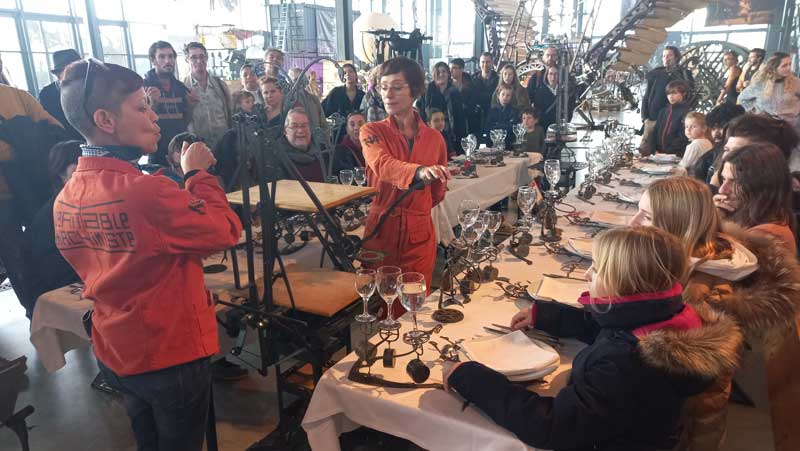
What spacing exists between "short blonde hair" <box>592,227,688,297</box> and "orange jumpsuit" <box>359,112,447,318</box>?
50.3 inches

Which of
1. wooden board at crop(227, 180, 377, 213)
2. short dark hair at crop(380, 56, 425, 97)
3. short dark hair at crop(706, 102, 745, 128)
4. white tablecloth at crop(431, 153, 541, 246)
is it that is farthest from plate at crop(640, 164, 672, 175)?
wooden board at crop(227, 180, 377, 213)

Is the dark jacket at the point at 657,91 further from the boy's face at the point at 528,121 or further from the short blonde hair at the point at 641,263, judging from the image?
the short blonde hair at the point at 641,263

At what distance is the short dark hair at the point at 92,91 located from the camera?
1223 millimetres

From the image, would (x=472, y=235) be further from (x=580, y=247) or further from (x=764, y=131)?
(x=764, y=131)

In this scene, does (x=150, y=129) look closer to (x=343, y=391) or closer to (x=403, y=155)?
(x=343, y=391)

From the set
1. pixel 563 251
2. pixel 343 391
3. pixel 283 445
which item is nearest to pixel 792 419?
pixel 563 251

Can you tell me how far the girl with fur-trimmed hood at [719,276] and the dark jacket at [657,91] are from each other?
5.39 meters

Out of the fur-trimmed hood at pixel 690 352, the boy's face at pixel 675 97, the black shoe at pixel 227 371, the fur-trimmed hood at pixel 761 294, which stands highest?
the boy's face at pixel 675 97

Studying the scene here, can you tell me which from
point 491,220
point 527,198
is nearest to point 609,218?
point 527,198

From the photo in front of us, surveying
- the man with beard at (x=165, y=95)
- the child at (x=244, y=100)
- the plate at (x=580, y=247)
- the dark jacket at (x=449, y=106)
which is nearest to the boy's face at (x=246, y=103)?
the child at (x=244, y=100)

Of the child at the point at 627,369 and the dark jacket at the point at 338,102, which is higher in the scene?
the dark jacket at the point at 338,102

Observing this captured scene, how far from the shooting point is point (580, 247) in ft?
7.30

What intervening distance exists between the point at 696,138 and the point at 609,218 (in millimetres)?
2065

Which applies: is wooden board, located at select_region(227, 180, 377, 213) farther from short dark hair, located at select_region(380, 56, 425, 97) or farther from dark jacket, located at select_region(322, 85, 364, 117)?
dark jacket, located at select_region(322, 85, 364, 117)
